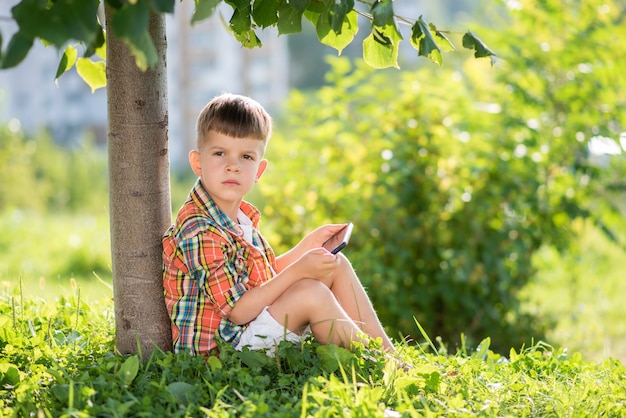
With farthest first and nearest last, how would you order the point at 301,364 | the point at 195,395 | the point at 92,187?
1. the point at 92,187
2. the point at 301,364
3. the point at 195,395

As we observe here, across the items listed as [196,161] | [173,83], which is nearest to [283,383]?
[196,161]

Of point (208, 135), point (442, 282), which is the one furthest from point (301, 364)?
point (442, 282)

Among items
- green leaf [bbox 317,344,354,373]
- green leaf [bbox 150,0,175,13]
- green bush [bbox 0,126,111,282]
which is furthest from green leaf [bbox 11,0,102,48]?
green bush [bbox 0,126,111,282]

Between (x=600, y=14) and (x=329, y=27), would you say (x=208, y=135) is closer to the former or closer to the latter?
(x=329, y=27)

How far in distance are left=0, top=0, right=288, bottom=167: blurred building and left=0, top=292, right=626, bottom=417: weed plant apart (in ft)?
77.0

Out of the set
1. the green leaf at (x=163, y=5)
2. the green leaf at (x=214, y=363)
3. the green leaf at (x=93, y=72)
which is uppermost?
the green leaf at (x=163, y=5)

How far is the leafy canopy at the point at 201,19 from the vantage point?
1.63 metres

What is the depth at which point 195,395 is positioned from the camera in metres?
2.08

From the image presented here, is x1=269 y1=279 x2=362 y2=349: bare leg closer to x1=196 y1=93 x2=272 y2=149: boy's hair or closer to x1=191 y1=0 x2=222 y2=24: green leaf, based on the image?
x1=196 y1=93 x2=272 y2=149: boy's hair

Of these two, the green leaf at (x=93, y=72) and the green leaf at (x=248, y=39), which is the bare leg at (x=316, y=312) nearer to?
the green leaf at (x=248, y=39)

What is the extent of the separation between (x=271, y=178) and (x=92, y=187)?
8075 mm

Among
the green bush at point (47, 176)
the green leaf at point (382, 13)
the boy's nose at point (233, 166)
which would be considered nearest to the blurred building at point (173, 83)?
the green bush at point (47, 176)

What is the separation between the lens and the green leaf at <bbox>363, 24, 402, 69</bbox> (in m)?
2.29

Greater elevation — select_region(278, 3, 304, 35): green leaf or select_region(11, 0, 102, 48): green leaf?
select_region(278, 3, 304, 35): green leaf
